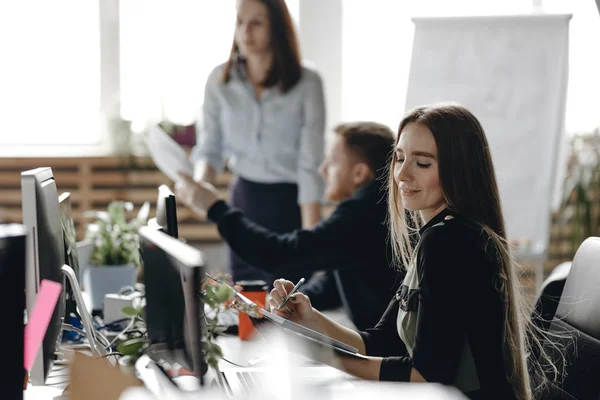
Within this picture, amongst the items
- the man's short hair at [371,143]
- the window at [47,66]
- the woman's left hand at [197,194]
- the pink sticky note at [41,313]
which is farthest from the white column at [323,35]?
the pink sticky note at [41,313]

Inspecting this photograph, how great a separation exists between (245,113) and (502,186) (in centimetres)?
108

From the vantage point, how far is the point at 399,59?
4320 mm

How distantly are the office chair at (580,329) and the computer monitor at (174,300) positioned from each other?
759 millimetres

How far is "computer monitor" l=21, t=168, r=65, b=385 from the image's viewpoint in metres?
1.26

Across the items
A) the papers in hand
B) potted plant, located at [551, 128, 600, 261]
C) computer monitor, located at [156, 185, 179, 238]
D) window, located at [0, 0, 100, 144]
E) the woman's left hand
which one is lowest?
potted plant, located at [551, 128, 600, 261]

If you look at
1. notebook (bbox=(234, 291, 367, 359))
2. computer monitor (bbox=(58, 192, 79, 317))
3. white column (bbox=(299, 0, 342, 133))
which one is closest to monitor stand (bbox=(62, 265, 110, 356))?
computer monitor (bbox=(58, 192, 79, 317))

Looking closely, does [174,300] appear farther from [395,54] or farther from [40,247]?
[395,54]

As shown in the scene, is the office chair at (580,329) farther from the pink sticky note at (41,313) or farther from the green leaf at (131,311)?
the pink sticky note at (41,313)

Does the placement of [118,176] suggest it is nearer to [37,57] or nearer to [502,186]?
[37,57]

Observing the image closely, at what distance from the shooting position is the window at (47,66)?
422cm

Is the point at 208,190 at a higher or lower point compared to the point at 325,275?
higher

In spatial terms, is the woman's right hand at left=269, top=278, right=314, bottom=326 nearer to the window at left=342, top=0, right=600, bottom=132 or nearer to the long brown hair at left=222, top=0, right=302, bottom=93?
the long brown hair at left=222, top=0, right=302, bottom=93

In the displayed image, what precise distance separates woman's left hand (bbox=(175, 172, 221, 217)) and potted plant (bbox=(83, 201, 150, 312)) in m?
0.22

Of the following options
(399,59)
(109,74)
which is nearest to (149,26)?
(109,74)
